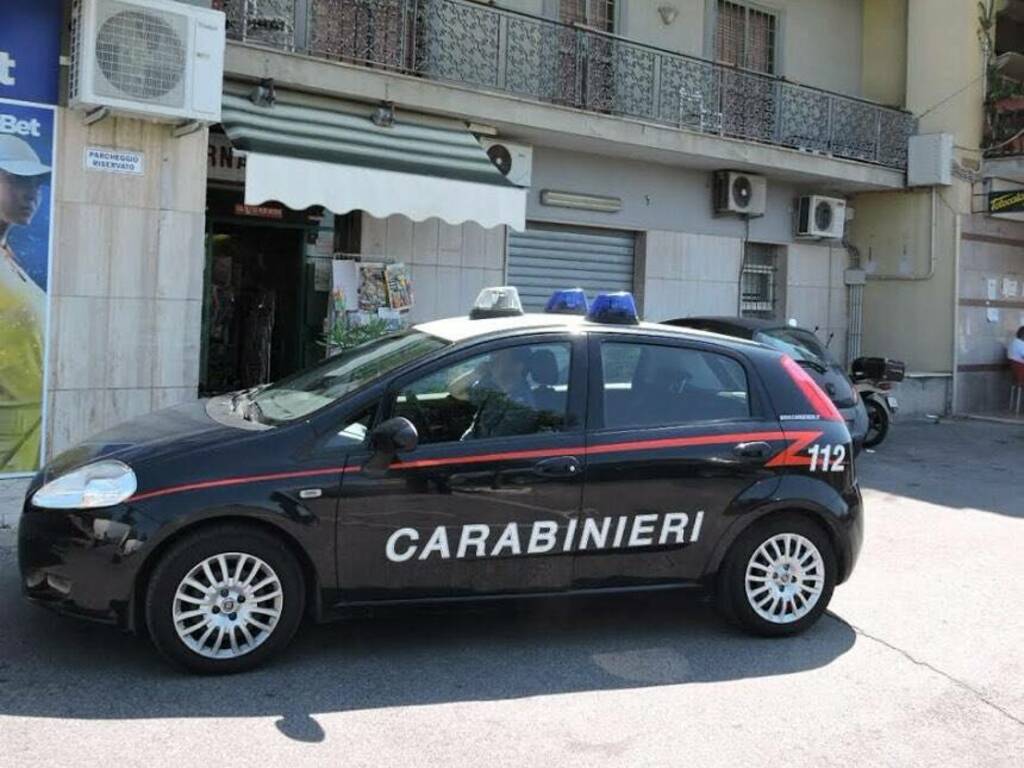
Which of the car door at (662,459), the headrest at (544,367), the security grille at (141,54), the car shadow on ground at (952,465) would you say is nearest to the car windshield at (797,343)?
the car shadow on ground at (952,465)

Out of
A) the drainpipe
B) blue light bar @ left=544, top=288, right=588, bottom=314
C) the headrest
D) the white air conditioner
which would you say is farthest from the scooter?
the headrest

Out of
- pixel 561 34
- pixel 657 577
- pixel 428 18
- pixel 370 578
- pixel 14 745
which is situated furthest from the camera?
pixel 561 34

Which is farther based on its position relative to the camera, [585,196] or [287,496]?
[585,196]

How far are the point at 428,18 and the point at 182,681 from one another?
8.84m

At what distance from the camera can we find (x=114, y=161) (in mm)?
8117

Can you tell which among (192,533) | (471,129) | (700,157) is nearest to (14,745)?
(192,533)

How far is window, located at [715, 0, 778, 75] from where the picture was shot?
48.0 ft

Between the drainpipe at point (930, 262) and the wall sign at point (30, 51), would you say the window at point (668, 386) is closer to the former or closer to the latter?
the wall sign at point (30, 51)

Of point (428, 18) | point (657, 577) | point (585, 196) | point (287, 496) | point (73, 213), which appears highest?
point (428, 18)

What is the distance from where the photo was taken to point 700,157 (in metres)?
13.2

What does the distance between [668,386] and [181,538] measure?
95.3 inches

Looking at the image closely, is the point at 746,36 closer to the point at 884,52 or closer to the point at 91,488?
the point at 884,52

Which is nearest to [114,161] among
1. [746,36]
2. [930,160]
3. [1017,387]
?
[746,36]

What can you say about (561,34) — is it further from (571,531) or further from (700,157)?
(571,531)
